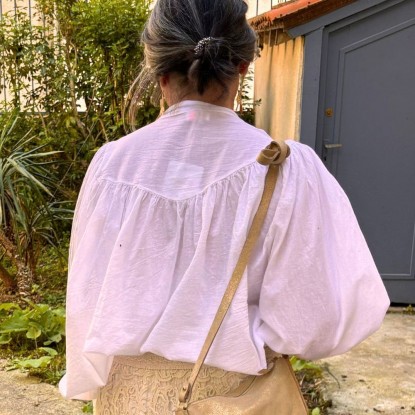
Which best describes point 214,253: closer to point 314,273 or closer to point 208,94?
point 314,273

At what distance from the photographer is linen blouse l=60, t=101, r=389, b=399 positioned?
124 cm

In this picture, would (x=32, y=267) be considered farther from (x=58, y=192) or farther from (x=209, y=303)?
(x=209, y=303)

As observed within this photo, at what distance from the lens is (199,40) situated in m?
1.24

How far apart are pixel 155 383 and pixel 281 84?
382cm

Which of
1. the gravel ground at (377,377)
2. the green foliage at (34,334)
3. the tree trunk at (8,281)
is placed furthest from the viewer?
the tree trunk at (8,281)

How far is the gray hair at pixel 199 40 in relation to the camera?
4.06ft

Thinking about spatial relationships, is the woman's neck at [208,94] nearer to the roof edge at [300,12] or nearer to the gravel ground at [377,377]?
the gravel ground at [377,377]

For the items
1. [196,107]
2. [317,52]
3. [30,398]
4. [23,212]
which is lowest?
[30,398]

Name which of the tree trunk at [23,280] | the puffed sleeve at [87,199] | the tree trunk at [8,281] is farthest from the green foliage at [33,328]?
the puffed sleeve at [87,199]

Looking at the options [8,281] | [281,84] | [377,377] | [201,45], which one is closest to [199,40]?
[201,45]

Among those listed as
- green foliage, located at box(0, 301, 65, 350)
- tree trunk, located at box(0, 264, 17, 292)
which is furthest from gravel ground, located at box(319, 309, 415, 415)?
tree trunk, located at box(0, 264, 17, 292)

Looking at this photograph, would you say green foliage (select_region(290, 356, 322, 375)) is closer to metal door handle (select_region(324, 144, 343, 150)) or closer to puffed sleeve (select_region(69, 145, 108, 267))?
metal door handle (select_region(324, 144, 343, 150))

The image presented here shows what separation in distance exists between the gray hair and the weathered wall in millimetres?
2994

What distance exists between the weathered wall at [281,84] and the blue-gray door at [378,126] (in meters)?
0.19
